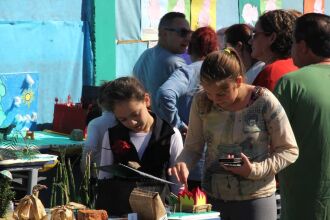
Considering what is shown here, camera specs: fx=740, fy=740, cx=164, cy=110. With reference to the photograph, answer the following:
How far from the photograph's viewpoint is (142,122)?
3.57 m

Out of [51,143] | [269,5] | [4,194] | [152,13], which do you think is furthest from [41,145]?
[269,5]

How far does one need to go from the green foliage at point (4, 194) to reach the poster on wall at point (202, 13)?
534cm

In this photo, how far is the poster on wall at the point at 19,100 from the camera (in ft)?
22.1

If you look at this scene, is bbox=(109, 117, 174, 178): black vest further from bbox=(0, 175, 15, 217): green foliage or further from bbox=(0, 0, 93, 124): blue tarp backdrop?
bbox=(0, 0, 93, 124): blue tarp backdrop

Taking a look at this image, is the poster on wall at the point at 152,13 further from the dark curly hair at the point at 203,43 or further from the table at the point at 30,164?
the table at the point at 30,164

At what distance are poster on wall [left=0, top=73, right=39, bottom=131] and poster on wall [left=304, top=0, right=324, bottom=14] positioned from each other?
16.6 feet

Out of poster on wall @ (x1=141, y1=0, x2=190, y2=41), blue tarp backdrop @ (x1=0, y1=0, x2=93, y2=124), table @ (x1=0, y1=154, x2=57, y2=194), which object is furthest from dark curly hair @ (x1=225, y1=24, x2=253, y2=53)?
poster on wall @ (x1=141, y1=0, x2=190, y2=41)

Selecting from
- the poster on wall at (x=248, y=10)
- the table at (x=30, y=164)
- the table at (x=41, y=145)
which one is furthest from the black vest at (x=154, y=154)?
the poster on wall at (x=248, y=10)

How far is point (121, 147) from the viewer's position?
356 centimetres

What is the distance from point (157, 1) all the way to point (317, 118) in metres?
4.92

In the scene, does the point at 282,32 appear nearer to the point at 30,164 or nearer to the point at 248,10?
the point at 30,164

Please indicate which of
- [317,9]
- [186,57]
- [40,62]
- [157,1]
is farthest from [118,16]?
[317,9]

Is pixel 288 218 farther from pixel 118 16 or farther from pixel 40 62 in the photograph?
pixel 118 16

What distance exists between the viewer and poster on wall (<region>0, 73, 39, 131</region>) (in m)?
6.75
